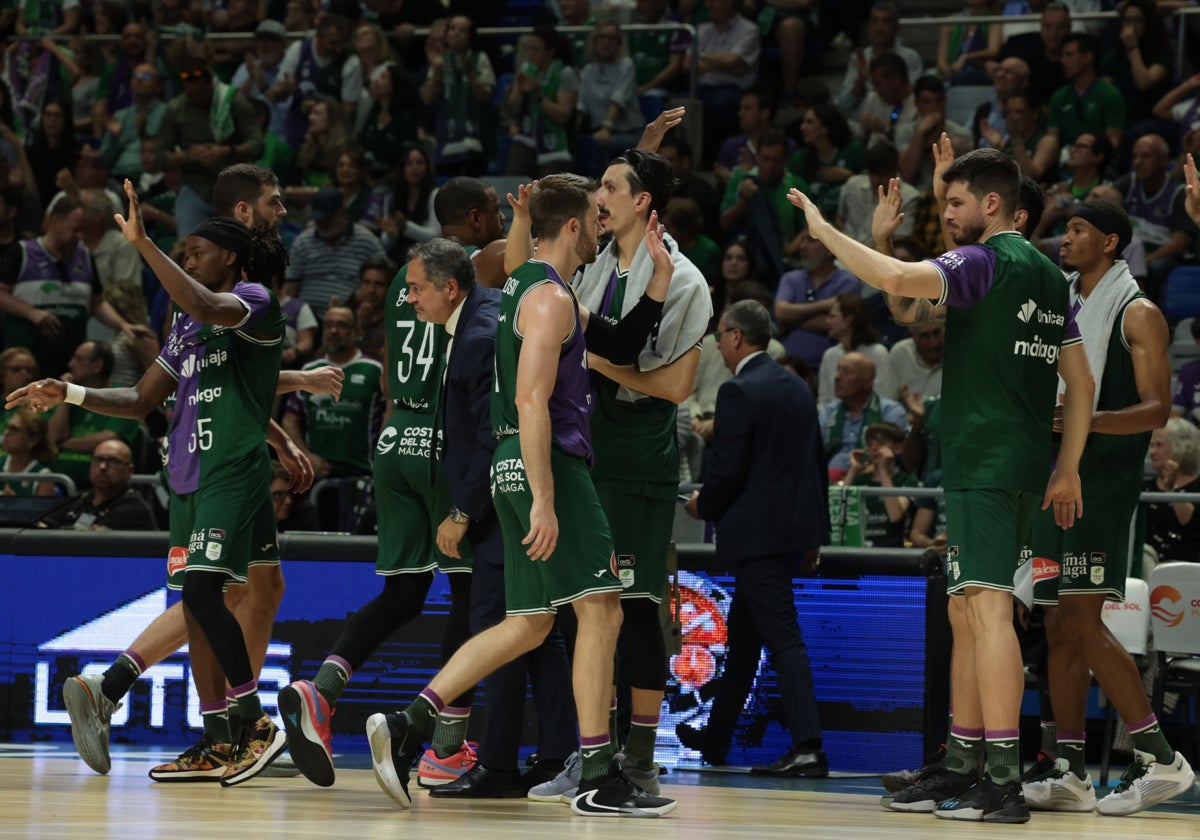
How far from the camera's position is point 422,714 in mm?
6043

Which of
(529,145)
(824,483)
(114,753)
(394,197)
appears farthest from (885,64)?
(114,753)

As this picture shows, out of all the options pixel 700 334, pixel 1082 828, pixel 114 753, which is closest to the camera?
pixel 1082 828

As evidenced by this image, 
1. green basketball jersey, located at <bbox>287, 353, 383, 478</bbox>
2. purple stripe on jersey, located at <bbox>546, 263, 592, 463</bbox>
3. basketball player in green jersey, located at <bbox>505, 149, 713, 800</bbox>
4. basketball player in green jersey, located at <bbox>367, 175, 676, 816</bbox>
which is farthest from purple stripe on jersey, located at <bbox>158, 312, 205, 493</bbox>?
green basketball jersey, located at <bbox>287, 353, 383, 478</bbox>

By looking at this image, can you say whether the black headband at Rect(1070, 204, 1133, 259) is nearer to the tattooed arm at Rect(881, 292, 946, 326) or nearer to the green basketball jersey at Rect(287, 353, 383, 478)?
the tattooed arm at Rect(881, 292, 946, 326)

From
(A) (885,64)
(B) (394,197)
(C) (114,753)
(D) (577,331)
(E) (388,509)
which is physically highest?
(A) (885,64)

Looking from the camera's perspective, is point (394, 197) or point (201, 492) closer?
point (201, 492)

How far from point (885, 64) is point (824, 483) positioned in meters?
6.54

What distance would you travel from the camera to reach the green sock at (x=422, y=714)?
6.03 metres

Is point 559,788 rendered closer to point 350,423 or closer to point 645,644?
point 645,644

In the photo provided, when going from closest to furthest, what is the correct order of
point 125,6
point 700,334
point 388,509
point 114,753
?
point 700,334 → point 388,509 → point 114,753 → point 125,6

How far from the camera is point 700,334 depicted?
6.78 m

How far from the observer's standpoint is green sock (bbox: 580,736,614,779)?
5930 mm

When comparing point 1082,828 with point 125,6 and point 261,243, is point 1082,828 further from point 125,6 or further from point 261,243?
point 125,6

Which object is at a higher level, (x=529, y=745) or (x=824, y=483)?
(x=824, y=483)
